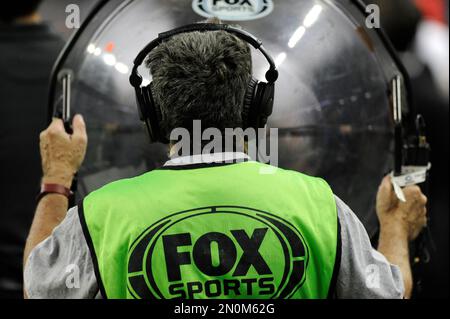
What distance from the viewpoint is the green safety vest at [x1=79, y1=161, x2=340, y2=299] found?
2.68 feet

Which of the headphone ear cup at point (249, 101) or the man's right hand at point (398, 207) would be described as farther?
the man's right hand at point (398, 207)

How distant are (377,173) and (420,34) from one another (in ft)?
2.89

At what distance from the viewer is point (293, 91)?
1052mm

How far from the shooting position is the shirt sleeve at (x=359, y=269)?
33.4 inches

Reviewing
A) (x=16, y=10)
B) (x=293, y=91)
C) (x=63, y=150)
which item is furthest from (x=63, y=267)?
(x=16, y=10)

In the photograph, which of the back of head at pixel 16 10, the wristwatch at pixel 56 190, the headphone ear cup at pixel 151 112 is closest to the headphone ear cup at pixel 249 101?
the headphone ear cup at pixel 151 112

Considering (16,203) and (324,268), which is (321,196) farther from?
(16,203)

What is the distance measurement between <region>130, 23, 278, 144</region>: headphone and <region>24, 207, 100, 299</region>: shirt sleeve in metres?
0.16

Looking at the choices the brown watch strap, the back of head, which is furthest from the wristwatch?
the back of head

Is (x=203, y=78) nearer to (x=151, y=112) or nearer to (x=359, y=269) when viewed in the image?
(x=151, y=112)

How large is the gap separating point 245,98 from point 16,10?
107cm

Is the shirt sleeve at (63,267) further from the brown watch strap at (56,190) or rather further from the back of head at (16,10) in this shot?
the back of head at (16,10)

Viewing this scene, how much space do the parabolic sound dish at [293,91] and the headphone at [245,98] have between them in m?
0.11
